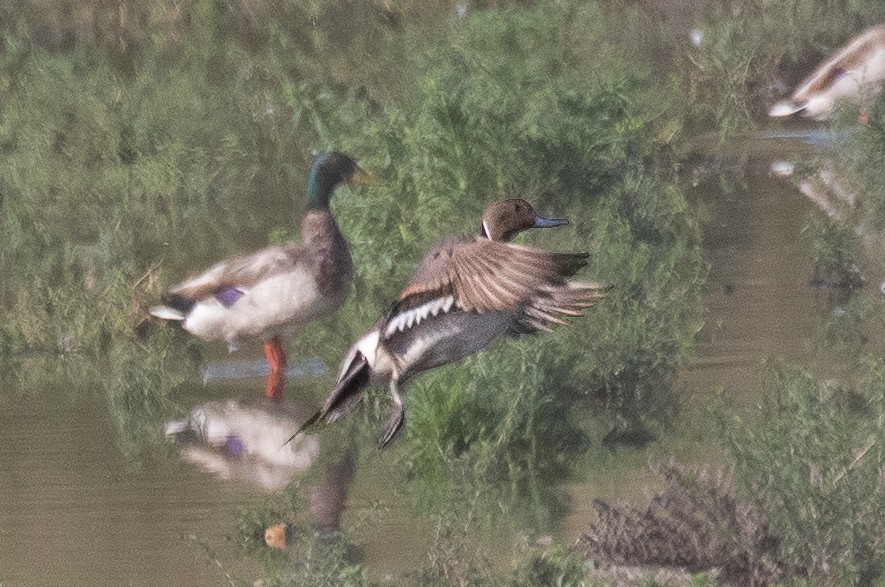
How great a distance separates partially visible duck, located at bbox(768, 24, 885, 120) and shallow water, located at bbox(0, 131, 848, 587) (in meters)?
2.31

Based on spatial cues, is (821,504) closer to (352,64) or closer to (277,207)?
(277,207)

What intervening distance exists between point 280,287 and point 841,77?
17.7 feet

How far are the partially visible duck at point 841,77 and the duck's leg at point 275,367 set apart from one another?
15.0 feet

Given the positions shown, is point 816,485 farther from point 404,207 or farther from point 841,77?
point 841,77

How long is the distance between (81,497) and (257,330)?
151cm

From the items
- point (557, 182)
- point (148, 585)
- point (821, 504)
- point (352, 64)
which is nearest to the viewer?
point (821, 504)

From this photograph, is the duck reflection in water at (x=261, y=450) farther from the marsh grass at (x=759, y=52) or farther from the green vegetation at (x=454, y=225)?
the marsh grass at (x=759, y=52)

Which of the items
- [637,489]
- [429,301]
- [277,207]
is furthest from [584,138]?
[277,207]

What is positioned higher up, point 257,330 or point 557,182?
point 557,182

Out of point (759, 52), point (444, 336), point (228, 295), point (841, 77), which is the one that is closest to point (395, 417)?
point (444, 336)

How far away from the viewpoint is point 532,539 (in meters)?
6.20

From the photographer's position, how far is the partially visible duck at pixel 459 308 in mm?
5340

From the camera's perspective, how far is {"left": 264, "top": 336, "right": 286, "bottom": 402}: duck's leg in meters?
8.32

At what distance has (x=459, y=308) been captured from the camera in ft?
18.3
